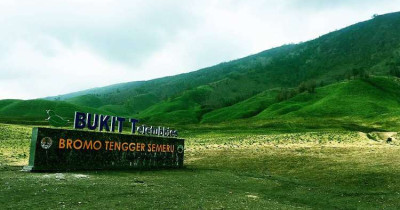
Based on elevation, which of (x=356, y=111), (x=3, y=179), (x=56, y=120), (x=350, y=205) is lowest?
(x=350, y=205)

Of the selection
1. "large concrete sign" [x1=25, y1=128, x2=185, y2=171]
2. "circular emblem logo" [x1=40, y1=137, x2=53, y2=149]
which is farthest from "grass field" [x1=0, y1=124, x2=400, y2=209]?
"circular emblem logo" [x1=40, y1=137, x2=53, y2=149]

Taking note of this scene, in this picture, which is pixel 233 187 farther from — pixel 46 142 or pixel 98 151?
pixel 46 142

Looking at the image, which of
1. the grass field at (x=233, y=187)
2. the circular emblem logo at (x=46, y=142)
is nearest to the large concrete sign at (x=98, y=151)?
the circular emblem logo at (x=46, y=142)

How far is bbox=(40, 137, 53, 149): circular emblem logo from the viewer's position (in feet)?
104

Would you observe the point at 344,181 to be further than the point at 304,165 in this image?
No

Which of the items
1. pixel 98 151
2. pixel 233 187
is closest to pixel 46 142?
pixel 98 151

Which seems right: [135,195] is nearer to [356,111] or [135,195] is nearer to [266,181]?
[266,181]

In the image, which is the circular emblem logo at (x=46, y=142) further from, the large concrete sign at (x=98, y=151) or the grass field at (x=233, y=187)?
the grass field at (x=233, y=187)

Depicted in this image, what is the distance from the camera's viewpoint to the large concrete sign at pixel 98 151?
1244 inches

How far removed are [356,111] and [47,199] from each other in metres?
204

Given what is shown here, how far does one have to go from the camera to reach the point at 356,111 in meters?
199

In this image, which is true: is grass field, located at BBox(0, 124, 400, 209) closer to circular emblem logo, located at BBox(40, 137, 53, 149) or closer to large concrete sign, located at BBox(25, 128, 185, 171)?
Answer: large concrete sign, located at BBox(25, 128, 185, 171)

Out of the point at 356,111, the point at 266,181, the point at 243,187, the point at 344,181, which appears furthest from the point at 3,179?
the point at 356,111

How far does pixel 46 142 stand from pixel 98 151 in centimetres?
611
